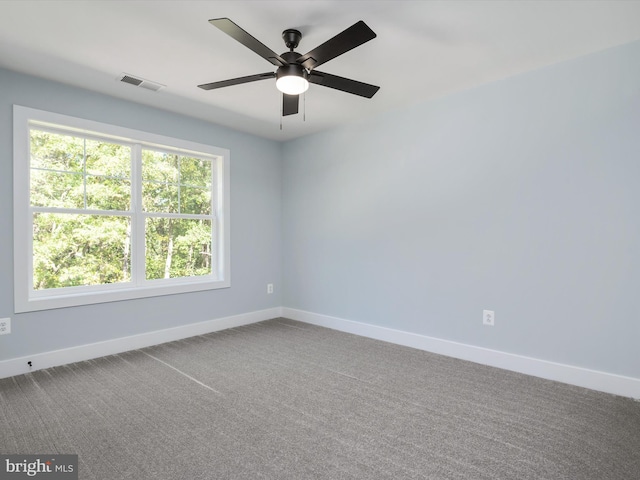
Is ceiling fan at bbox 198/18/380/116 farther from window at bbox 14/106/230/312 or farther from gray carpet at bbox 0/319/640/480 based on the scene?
gray carpet at bbox 0/319/640/480

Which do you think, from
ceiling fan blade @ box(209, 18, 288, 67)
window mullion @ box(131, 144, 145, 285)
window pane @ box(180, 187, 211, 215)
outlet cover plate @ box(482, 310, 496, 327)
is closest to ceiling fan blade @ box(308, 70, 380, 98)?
ceiling fan blade @ box(209, 18, 288, 67)

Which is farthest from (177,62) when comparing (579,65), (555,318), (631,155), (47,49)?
(555,318)

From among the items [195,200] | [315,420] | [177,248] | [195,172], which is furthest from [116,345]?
[315,420]

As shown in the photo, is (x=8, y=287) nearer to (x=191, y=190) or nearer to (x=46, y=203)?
(x=46, y=203)

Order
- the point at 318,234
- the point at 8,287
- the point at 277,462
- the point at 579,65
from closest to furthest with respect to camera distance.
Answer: the point at 277,462 < the point at 579,65 < the point at 8,287 < the point at 318,234

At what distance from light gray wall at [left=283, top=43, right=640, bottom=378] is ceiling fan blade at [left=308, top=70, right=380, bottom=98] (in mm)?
1324

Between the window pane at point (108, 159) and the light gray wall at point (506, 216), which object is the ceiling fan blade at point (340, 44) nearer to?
the light gray wall at point (506, 216)

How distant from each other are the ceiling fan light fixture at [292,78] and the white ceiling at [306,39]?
0.97 feet

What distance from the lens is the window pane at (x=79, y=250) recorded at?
3.12m

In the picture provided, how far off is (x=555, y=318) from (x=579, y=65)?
1927 millimetres

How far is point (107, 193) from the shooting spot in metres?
3.46

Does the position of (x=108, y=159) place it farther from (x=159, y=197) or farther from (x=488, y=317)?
(x=488, y=317)

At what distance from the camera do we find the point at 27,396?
2.48 m

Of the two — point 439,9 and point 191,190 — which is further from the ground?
point 439,9
